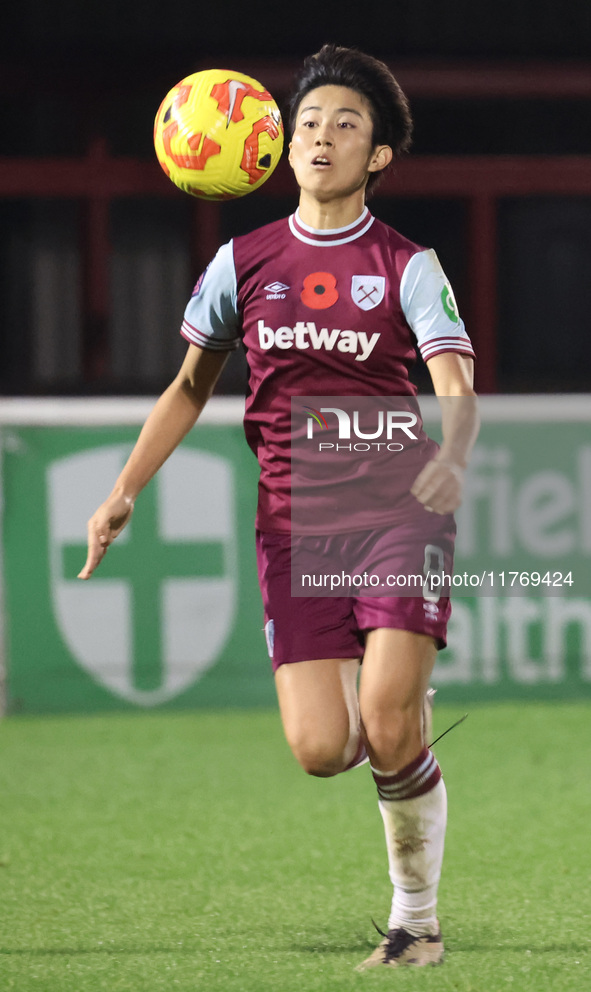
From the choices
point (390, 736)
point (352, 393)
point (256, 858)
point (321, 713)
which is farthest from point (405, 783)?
point (256, 858)

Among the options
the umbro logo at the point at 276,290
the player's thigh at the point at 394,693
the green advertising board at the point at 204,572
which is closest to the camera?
the player's thigh at the point at 394,693

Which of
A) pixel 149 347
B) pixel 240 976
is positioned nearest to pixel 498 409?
pixel 149 347

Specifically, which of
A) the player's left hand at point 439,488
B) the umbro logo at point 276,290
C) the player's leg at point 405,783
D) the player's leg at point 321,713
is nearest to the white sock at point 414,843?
the player's leg at point 405,783

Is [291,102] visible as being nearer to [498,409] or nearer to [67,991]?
[67,991]

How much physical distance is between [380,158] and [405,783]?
1.44m

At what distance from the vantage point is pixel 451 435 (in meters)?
3.48

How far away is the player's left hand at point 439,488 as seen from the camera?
3346mm

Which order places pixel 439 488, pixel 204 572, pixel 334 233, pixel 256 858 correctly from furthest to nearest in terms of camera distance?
pixel 204 572 < pixel 256 858 < pixel 334 233 < pixel 439 488

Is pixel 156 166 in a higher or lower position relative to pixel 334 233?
higher

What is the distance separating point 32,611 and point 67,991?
3.66 m

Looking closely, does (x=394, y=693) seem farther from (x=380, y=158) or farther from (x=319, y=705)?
(x=380, y=158)

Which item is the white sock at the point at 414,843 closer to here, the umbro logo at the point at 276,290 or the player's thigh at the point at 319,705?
the player's thigh at the point at 319,705

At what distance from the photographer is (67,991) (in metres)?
3.45

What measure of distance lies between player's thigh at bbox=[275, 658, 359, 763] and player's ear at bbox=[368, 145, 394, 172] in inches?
45.0
